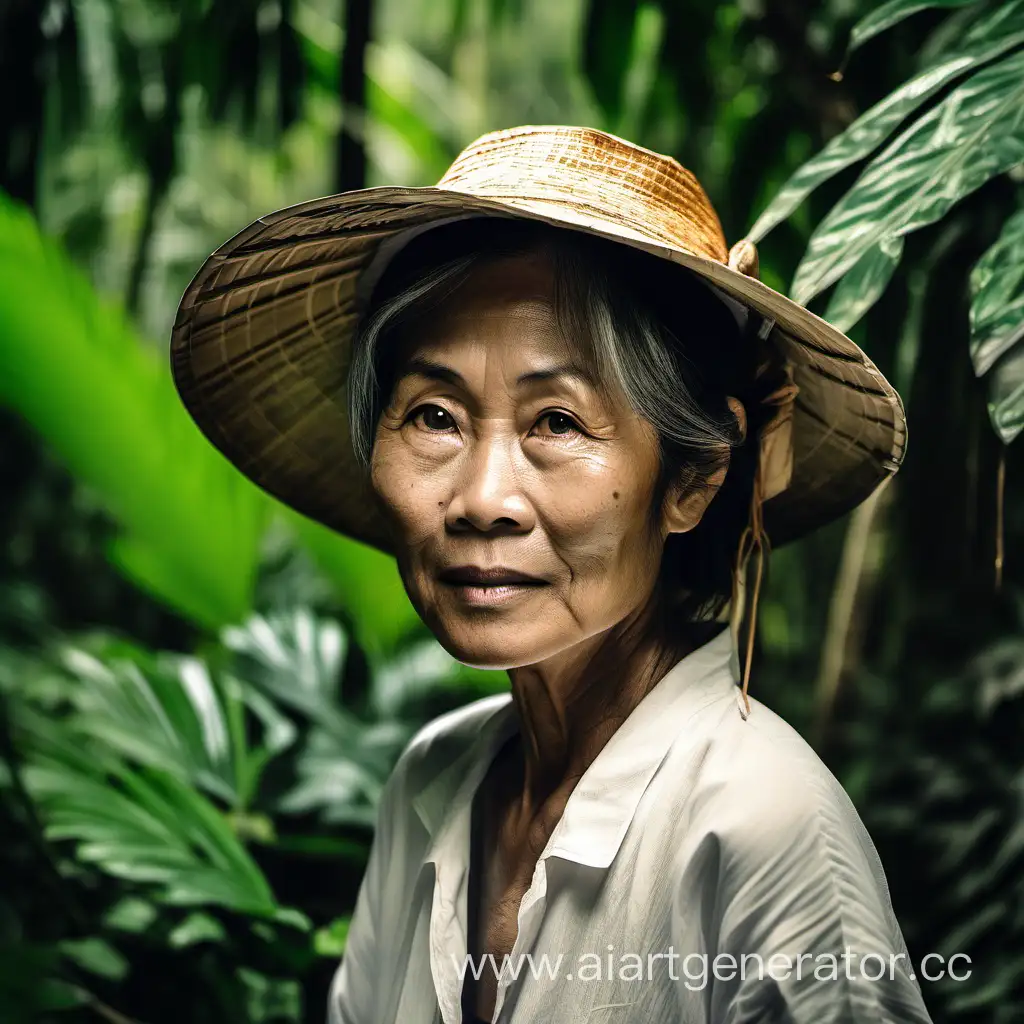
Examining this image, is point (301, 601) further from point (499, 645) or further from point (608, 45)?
point (499, 645)

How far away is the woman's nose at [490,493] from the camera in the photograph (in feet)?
2.81

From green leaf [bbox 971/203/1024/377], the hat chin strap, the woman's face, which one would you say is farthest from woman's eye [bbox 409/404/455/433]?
green leaf [bbox 971/203/1024/377]

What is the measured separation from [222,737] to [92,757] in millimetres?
202

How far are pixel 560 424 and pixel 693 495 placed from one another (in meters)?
0.15

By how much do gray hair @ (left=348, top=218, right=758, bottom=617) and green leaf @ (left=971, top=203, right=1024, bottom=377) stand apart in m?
0.18

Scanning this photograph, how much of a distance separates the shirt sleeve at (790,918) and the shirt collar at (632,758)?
0.24 feet

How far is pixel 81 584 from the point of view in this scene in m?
3.57

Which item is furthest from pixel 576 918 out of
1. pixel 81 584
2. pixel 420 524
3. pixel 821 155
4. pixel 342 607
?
pixel 81 584

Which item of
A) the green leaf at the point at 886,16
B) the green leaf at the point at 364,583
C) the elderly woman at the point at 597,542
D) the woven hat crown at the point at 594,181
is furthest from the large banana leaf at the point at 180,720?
Result: the green leaf at the point at 886,16

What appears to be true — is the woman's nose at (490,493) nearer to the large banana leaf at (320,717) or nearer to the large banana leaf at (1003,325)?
the large banana leaf at (1003,325)

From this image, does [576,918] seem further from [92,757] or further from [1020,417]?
[92,757]

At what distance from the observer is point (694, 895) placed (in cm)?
84

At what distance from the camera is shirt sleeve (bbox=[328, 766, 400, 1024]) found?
1.14 metres

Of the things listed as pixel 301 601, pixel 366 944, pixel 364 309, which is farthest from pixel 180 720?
pixel 364 309
